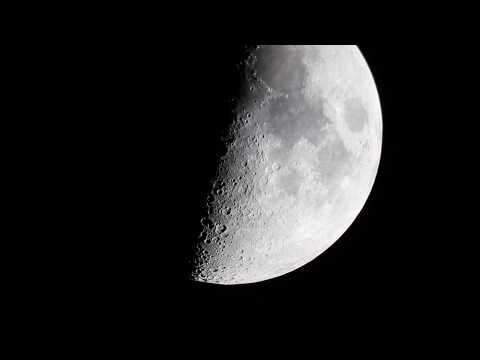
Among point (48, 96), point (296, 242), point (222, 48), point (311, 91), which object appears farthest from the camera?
point (296, 242)

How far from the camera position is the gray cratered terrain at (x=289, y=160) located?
112 inches

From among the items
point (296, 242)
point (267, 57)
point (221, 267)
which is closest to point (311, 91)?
point (267, 57)

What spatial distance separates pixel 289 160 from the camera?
297 centimetres

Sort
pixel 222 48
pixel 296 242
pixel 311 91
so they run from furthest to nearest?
pixel 296 242
pixel 311 91
pixel 222 48

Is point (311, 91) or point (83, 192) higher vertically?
point (311, 91)

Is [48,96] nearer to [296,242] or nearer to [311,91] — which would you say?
[311,91]

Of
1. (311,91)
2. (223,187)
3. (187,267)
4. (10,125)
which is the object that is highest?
(311,91)

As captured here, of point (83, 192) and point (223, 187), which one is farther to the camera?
point (223, 187)

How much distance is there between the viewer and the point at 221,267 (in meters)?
3.50

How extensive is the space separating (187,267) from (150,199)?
2.65ft

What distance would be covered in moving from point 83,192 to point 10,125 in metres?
0.58

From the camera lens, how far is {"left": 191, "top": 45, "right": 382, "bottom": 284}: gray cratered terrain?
9.36ft

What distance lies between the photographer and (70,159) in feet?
8.86

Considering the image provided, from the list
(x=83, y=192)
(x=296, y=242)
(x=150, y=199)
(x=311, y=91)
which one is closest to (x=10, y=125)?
(x=83, y=192)
